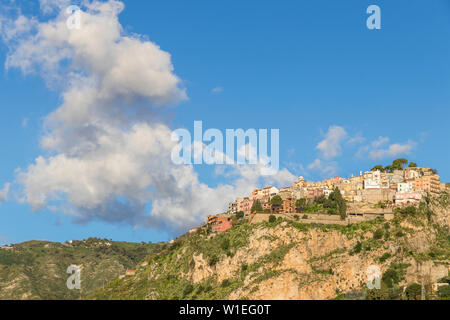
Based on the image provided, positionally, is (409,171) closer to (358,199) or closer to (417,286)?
(358,199)

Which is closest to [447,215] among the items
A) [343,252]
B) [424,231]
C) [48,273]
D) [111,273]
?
[424,231]

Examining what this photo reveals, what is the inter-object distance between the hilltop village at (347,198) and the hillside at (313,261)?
3.28 m

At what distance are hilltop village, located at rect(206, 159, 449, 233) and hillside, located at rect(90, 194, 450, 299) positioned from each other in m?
3.28

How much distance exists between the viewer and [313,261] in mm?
115000

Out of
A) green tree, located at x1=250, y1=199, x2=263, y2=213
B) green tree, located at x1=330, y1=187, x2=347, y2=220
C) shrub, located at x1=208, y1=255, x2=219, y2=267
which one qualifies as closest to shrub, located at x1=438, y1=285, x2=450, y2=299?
green tree, located at x1=330, y1=187, x2=347, y2=220

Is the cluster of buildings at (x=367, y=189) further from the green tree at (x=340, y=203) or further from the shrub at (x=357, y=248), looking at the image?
the shrub at (x=357, y=248)

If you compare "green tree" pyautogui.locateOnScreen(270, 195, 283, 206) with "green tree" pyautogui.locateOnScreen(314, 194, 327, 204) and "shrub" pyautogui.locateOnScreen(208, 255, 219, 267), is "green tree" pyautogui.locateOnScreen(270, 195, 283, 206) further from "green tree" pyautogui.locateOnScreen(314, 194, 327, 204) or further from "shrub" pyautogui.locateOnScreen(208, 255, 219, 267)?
"shrub" pyautogui.locateOnScreen(208, 255, 219, 267)

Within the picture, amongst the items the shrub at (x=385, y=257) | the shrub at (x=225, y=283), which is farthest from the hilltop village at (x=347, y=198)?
the shrub at (x=225, y=283)

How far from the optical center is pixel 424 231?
A: 11938 centimetres

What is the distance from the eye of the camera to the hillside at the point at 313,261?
108 meters

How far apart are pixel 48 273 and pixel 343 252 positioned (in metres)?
99.6

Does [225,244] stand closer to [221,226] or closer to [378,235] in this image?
[221,226]

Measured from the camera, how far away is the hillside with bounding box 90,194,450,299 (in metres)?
108

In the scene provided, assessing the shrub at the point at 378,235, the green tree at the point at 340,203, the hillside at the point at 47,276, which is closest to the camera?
the shrub at the point at 378,235
